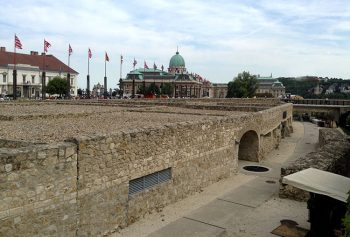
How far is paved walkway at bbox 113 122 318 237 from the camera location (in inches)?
368

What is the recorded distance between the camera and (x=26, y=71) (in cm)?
7331

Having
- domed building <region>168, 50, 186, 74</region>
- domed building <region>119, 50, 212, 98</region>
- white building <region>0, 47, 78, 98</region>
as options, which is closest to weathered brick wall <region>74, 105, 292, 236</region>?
white building <region>0, 47, 78, 98</region>

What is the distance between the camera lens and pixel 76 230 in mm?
8000

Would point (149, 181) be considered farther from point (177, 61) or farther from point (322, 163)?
point (177, 61)

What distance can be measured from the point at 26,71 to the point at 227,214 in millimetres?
71199

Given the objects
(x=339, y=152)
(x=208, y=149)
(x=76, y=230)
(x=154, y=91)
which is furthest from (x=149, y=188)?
(x=154, y=91)

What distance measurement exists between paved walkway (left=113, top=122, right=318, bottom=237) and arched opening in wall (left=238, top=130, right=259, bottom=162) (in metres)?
4.00

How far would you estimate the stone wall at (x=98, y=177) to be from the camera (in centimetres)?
682

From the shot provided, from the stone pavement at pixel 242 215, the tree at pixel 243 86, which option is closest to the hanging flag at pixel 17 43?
the stone pavement at pixel 242 215

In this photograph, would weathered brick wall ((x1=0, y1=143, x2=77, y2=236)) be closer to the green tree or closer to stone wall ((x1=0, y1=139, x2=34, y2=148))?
stone wall ((x1=0, y1=139, x2=34, y2=148))

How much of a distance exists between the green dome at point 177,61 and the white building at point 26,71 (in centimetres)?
4598

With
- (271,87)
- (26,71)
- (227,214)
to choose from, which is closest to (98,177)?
(227,214)

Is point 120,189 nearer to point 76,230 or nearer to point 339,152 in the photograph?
point 76,230

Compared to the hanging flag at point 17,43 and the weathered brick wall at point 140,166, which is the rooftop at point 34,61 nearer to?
the hanging flag at point 17,43
